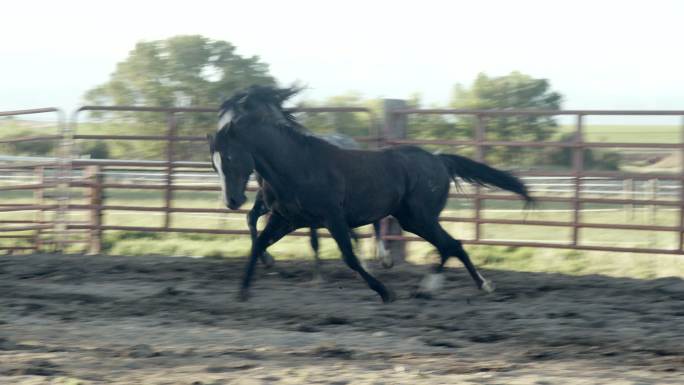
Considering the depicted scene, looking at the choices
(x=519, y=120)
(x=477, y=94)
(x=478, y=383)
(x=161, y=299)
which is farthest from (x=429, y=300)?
(x=477, y=94)

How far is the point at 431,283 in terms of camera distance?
25.3 ft

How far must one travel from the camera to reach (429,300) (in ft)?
24.7

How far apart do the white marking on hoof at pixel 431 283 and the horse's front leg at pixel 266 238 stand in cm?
111

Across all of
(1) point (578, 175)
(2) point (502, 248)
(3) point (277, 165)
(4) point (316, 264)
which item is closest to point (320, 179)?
(3) point (277, 165)

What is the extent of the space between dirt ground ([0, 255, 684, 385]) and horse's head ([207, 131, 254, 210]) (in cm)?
82

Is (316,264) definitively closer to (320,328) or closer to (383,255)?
(383,255)

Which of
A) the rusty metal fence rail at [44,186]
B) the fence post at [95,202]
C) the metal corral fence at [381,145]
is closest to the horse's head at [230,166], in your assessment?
the metal corral fence at [381,145]

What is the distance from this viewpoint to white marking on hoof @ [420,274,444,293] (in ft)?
25.2

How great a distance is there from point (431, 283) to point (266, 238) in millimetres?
1336

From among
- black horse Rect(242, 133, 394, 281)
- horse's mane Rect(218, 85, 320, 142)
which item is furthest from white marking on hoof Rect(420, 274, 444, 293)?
horse's mane Rect(218, 85, 320, 142)

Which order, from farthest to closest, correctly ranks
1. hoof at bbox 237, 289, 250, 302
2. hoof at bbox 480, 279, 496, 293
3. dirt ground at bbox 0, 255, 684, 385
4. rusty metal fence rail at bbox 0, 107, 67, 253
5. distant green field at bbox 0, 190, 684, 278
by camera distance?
1. rusty metal fence rail at bbox 0, 107, 67, 253
2. distant green field at bbox 0, 190, 684, 278
3. hoof at bbox 480, 279, 496, 293
4. hoof at bbox 237, 289, 250, 302
5. dirt ground at bbox 0, 255, 684, 385

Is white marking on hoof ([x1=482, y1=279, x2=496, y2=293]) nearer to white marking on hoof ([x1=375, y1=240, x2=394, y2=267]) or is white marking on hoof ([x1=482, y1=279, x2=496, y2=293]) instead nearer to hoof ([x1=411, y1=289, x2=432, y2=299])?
hoof ([x1=411, y1=289, x2=432, y2=299])

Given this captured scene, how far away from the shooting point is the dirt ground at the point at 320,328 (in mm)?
4984

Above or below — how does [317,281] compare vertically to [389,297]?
below
